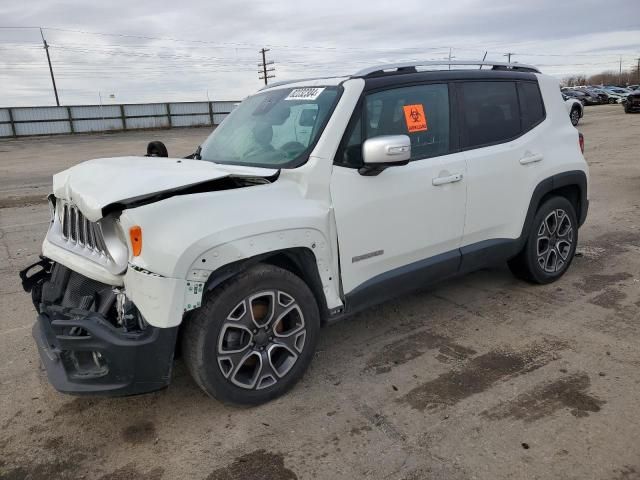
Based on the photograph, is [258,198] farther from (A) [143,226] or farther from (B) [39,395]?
(B) [39,395]

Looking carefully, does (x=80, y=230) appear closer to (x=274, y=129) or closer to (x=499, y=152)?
(x=274, y=129)

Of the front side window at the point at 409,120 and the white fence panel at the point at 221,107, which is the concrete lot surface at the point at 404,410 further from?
the white fence panel at the point at 221,107

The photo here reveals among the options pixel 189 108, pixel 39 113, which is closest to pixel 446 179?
pixel 39 113

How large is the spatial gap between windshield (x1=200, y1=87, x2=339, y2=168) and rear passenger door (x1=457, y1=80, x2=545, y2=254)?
1.17 metres

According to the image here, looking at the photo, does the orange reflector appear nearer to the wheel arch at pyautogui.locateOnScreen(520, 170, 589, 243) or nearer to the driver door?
the driver door

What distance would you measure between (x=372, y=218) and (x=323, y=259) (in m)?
0.44

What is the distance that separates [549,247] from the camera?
4664 millimetres

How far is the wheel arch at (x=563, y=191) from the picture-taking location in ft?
14.3

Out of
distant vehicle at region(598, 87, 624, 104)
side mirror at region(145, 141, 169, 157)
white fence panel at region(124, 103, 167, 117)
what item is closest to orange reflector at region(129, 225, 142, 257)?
side mirror at region(145, 141, 169, 157)

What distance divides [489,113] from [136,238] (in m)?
2.86

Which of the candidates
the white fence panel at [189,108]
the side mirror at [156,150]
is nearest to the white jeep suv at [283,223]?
the side mirror at [156,150]

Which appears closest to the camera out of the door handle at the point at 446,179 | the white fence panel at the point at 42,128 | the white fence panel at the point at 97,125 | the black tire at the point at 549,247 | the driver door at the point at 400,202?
the driver door at the point at 400,202

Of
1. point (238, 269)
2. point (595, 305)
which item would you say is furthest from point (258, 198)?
point (595, 305)

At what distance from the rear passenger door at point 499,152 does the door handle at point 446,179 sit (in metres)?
0.13
